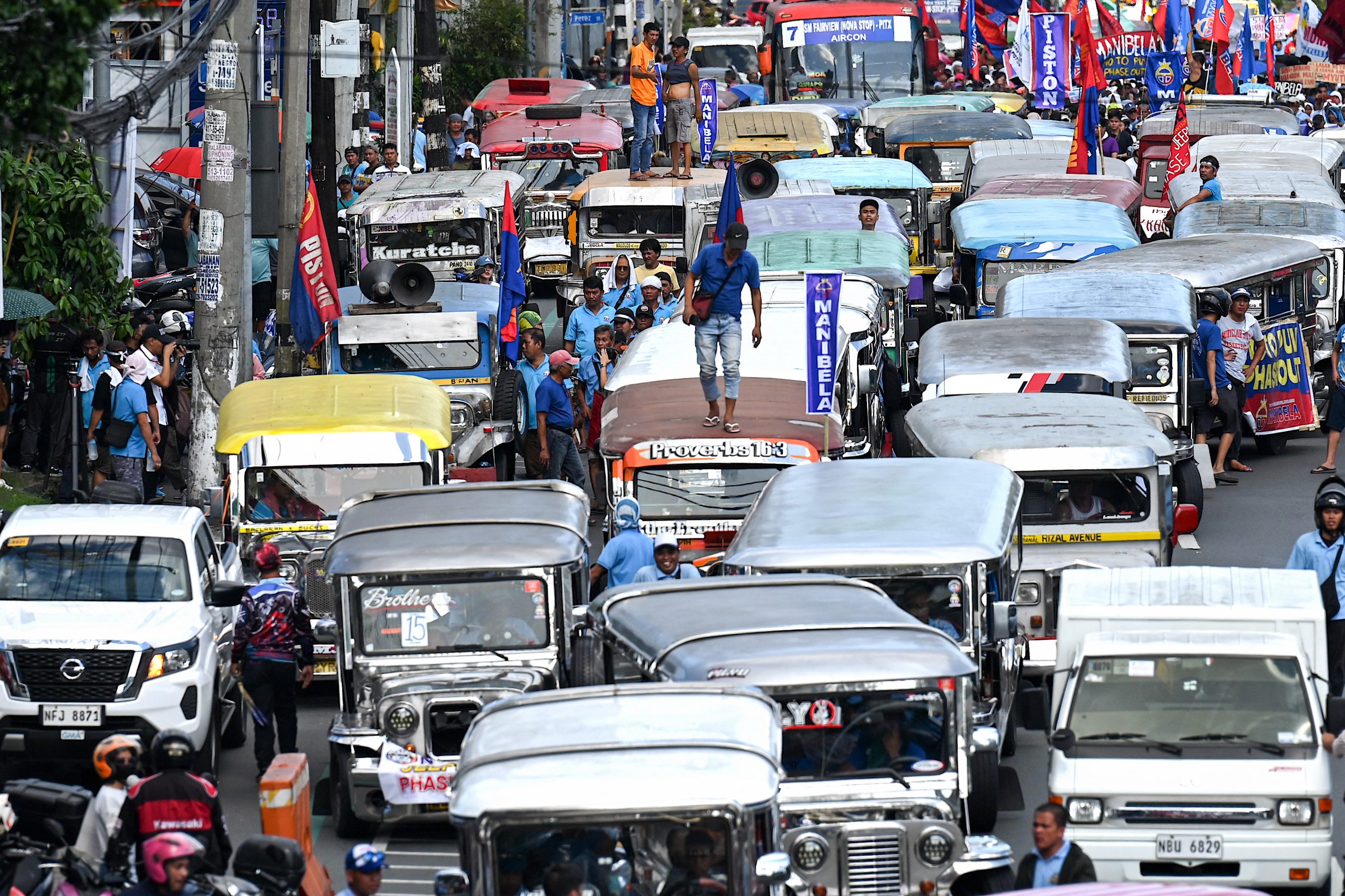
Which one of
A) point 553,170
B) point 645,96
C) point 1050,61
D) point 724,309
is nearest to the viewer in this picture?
point 724,309

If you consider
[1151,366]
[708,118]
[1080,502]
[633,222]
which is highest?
[708,118]

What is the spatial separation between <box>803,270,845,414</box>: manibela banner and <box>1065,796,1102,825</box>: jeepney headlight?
21.9 ft

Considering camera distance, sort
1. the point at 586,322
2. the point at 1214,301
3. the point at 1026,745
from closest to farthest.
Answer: the point at 1026,745 → the point at 1214,301 → the point at 586,322

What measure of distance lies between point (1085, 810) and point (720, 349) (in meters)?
7.02

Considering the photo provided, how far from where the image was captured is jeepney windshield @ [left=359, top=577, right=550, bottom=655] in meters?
12.9

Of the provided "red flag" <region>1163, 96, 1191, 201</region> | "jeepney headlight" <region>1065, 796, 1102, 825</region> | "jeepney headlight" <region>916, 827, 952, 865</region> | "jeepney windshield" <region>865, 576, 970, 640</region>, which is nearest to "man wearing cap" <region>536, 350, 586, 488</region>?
"jeepney windshield" <region>865, 576, 970, 640</region>

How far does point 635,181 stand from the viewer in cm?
3031

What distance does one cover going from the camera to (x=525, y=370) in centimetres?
2034

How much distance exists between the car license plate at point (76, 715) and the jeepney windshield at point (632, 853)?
5482 mm

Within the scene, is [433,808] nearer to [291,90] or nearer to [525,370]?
[525,370]

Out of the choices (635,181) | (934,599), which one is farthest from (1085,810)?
(635,181)

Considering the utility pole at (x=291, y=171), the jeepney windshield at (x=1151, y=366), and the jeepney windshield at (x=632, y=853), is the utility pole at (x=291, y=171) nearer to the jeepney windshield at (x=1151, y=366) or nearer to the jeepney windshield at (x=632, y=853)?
the jeepney windshield at (x=1151, y=366)

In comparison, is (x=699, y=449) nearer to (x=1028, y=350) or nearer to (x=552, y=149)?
(x=1028, y=350)

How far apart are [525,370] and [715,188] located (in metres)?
9.60
